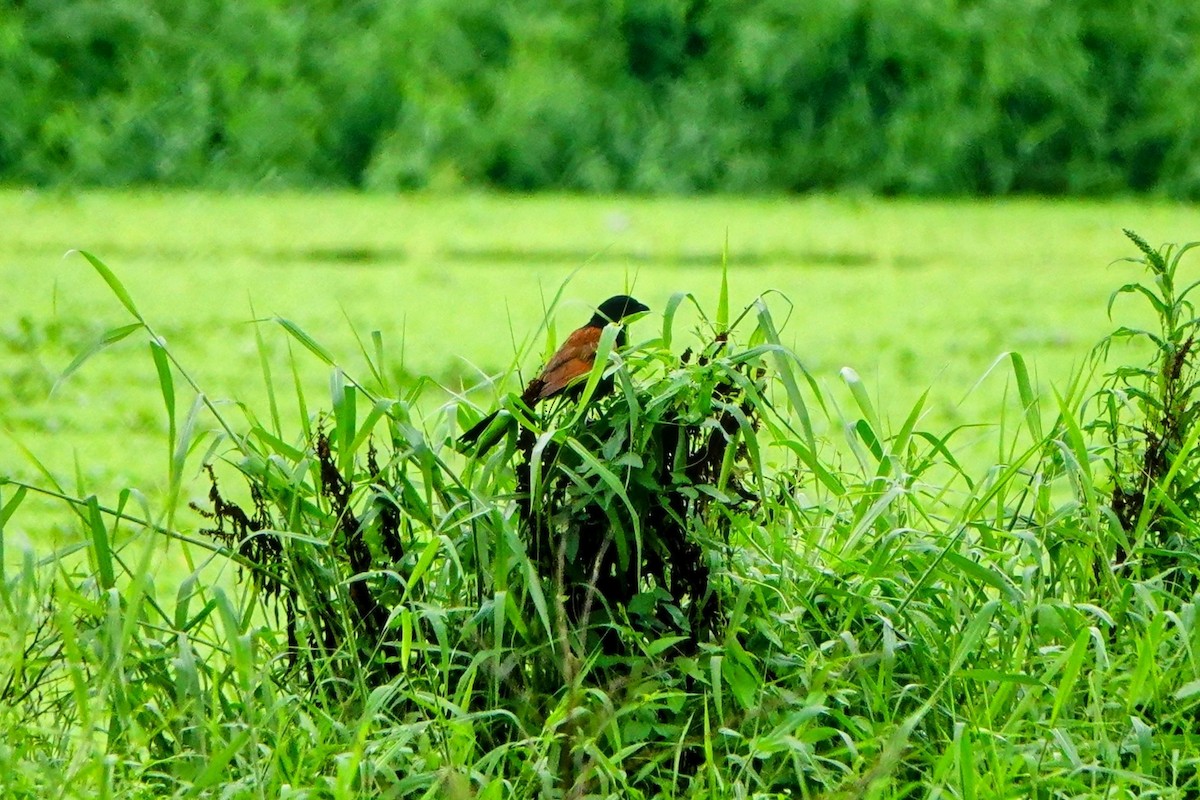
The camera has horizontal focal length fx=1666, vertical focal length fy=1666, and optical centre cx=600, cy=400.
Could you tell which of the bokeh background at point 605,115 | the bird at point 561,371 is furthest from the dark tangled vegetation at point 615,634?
the bokeh background at point 605,115

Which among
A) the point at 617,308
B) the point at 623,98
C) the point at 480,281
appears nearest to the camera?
the point at 617,308

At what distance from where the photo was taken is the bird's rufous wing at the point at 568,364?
4.96ft

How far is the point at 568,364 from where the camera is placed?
5.04ft

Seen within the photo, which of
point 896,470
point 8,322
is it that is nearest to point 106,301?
point 8,322

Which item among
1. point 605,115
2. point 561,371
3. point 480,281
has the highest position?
point 605,115

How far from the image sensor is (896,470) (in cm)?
158

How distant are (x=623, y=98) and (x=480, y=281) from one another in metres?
1.81

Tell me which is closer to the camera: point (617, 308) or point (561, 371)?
point (561, 371)

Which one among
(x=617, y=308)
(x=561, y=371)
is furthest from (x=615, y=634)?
(x=617, y=308)

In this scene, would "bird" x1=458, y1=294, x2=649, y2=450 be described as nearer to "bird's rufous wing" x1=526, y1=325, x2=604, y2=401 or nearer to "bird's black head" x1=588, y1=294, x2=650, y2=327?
"bird's rufous wing" x1=526, y1=325, x2=604, y2=401

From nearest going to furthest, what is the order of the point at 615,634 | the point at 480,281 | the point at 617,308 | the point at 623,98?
1. the point at 615,634
2. the point at 617,308
3. the point at 480,281
4. the point at 623,98

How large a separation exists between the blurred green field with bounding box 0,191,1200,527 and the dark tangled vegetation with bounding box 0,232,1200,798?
136cm

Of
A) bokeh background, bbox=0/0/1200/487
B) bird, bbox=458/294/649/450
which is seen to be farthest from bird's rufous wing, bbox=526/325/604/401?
bokeh background, bbox=0/0/1200/487

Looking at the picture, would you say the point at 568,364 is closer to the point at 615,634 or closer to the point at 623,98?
the point at 615,634
